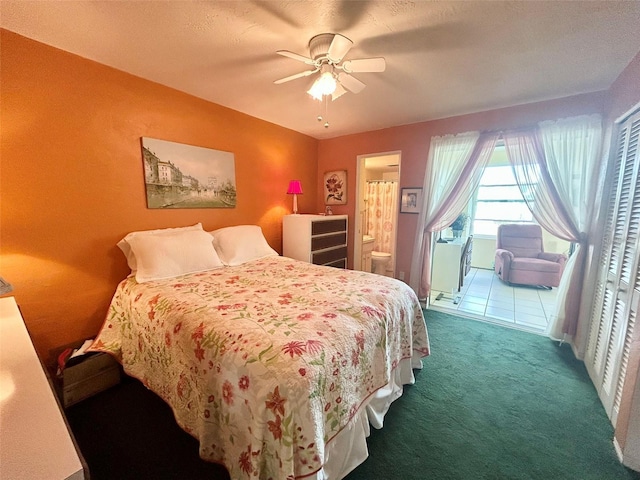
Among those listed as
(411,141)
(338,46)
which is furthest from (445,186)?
(338,46)

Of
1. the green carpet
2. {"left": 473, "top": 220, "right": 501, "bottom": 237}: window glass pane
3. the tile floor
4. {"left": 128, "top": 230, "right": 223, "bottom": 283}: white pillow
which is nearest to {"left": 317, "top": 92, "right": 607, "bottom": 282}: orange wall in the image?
the tile floor

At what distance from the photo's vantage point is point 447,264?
3.74 metres

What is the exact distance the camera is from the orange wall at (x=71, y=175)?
1.72 m

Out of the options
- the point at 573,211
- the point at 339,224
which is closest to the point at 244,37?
the point at 339,224

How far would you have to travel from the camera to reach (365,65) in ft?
5.43

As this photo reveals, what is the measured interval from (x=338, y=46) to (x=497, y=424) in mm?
2513

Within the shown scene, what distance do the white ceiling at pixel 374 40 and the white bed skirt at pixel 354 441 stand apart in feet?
7.29

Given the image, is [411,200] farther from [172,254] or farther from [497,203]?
[497,203]

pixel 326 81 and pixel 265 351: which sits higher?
pixel 326 81

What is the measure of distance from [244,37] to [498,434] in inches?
116

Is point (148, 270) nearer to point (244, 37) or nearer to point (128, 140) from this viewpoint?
point (128, 140)

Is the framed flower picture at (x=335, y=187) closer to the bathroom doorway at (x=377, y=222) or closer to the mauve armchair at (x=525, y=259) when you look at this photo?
the bathroom doorway at (x=377, y=222)

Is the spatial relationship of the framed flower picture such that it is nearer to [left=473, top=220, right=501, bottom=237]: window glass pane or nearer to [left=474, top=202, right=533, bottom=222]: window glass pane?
[left=474, top=202, right=533, bottom=222]: window glass pane

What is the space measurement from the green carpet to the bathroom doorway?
2003 mm
